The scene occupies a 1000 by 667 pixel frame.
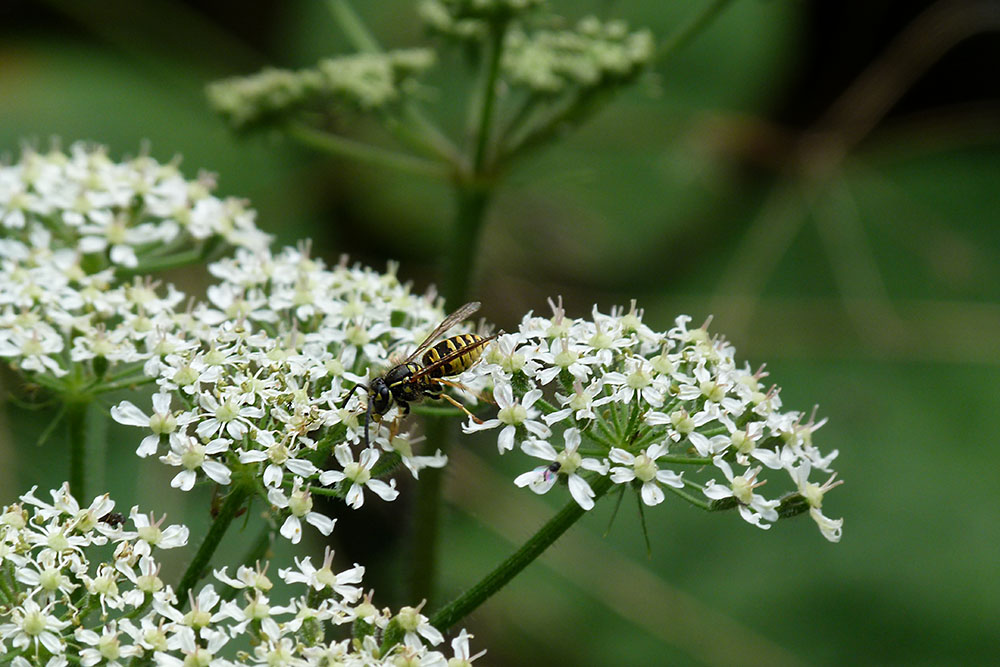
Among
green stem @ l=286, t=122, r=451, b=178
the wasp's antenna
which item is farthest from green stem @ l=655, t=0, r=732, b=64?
the wasp's antenna

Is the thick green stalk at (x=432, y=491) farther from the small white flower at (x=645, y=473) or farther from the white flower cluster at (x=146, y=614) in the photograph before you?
the small white flower at (x=645, y=473)

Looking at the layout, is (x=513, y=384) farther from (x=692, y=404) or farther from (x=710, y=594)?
(x=710, y=594)

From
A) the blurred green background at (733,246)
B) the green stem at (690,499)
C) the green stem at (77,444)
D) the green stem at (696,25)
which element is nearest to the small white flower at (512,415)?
the green stem at (690,499)

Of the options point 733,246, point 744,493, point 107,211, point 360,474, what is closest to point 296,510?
point 360,474

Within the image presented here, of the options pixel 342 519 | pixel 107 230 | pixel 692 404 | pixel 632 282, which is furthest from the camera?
pixel 632 282

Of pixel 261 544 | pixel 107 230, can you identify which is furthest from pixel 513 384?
pixel 107 230

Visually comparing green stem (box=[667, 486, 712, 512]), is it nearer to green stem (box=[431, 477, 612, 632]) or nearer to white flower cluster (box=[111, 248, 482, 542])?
green stem (box=[431, 477, 612, 632])
